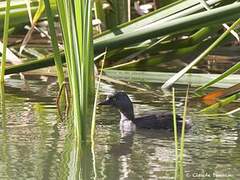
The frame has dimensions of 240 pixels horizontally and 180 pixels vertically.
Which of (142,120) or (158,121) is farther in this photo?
(142,120)

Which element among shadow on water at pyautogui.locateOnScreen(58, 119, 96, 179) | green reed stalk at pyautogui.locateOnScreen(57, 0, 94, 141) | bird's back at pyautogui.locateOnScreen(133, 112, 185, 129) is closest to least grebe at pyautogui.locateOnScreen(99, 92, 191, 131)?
bird's back at pyautogui.locateOnScreen(133, 112, 185, 129)

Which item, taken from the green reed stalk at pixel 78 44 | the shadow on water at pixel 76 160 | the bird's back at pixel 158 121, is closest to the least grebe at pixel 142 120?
the bird's back at pixel 158 121

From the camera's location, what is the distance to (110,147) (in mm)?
5098

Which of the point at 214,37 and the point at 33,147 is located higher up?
the point at 214,37

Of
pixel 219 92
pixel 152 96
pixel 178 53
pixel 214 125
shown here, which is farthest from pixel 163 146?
pixel 178 53

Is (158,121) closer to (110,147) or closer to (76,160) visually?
(110,147)

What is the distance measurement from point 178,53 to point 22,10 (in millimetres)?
1388

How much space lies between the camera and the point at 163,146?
16.9ft

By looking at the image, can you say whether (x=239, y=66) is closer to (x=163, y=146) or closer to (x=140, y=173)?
(x=163, y=146)

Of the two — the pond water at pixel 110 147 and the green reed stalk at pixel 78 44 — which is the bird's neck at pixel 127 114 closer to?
the pond water at pixel 110 147

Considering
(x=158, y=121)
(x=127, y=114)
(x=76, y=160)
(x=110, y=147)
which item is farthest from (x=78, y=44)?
(x=127, y=114)

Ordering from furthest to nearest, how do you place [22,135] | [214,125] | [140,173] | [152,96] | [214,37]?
[214,37] < [152,96] < [214,125] < [22,135] < [140,173]

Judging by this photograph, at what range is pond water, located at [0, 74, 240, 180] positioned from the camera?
4.45 metres

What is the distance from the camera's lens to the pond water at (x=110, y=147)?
4449 mm
